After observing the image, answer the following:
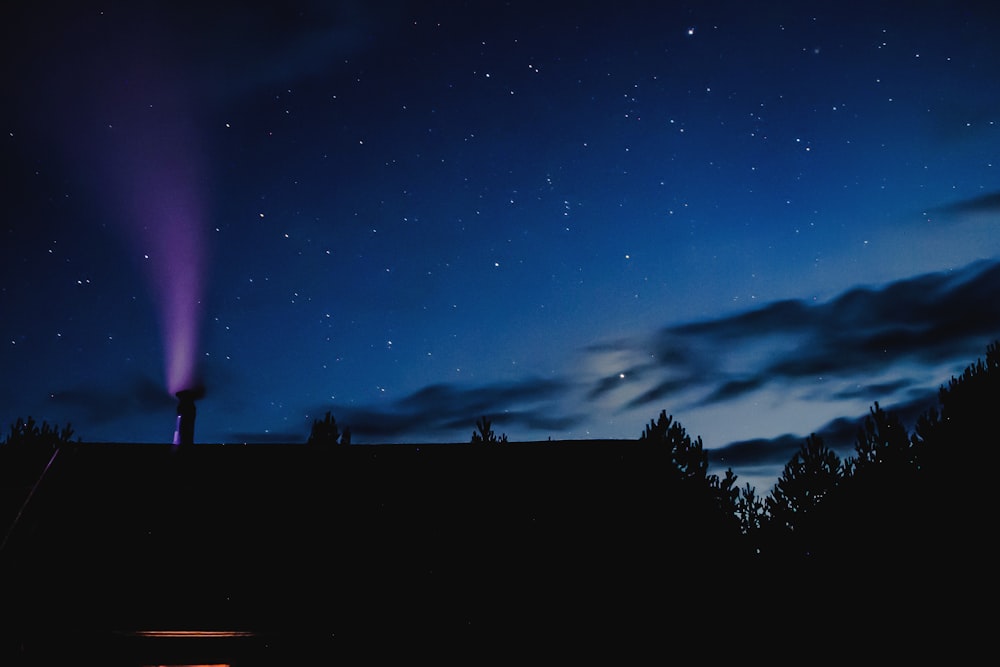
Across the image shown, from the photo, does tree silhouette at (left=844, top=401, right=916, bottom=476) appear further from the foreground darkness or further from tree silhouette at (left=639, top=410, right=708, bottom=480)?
the foreground darkness

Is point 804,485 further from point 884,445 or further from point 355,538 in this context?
point 355,538

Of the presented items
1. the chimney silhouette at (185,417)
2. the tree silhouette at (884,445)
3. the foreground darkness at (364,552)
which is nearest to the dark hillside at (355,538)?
the foreground darkness at (364,552)

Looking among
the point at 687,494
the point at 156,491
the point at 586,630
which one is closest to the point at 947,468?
the point at 687,494

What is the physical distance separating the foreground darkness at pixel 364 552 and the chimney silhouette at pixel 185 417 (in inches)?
44.6

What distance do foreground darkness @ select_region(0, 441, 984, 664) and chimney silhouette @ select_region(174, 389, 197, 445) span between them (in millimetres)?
1133

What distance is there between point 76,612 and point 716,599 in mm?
7492

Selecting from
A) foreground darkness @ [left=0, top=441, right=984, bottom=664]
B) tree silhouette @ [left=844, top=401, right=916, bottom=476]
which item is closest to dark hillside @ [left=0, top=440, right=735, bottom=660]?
foreground darkness @ [left=0, top=441, right=984, bottom=664]

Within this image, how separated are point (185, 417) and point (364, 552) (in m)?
5.20

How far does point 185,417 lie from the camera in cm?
1175

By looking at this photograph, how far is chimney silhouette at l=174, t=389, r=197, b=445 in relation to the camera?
11.6m

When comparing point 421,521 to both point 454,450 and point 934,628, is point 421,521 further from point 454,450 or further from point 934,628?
point 934,628

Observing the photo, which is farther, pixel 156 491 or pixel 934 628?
pixel 934 628

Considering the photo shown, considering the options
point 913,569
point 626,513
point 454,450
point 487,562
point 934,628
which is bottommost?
point 934,628

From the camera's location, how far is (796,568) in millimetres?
30031
